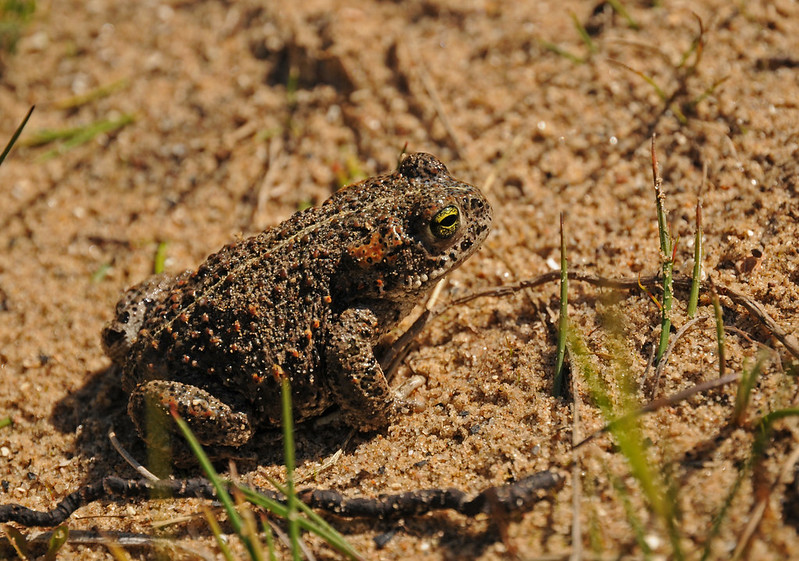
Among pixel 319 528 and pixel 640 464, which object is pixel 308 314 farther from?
pixel 640 464

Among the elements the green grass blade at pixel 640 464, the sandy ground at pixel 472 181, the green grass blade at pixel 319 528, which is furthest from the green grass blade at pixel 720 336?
the green grass blade at pixel 319 528

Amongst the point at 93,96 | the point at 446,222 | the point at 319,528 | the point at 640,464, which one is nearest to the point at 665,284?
the point at 446,222

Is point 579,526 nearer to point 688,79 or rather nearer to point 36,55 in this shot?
point 688,79

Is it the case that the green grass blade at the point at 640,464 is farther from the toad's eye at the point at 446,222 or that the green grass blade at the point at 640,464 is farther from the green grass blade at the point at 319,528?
the green grass blade at the point at 319,528

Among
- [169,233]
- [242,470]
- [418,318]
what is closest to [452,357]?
[418,318]

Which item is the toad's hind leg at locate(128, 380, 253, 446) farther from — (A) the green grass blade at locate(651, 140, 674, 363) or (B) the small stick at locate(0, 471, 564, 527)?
(A) the green grass blade at locate(651, 140, 674, 363)

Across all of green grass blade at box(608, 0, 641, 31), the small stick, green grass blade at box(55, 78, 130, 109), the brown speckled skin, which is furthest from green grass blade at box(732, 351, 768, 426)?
green grass blade at box(55, 78, 130, 109)
